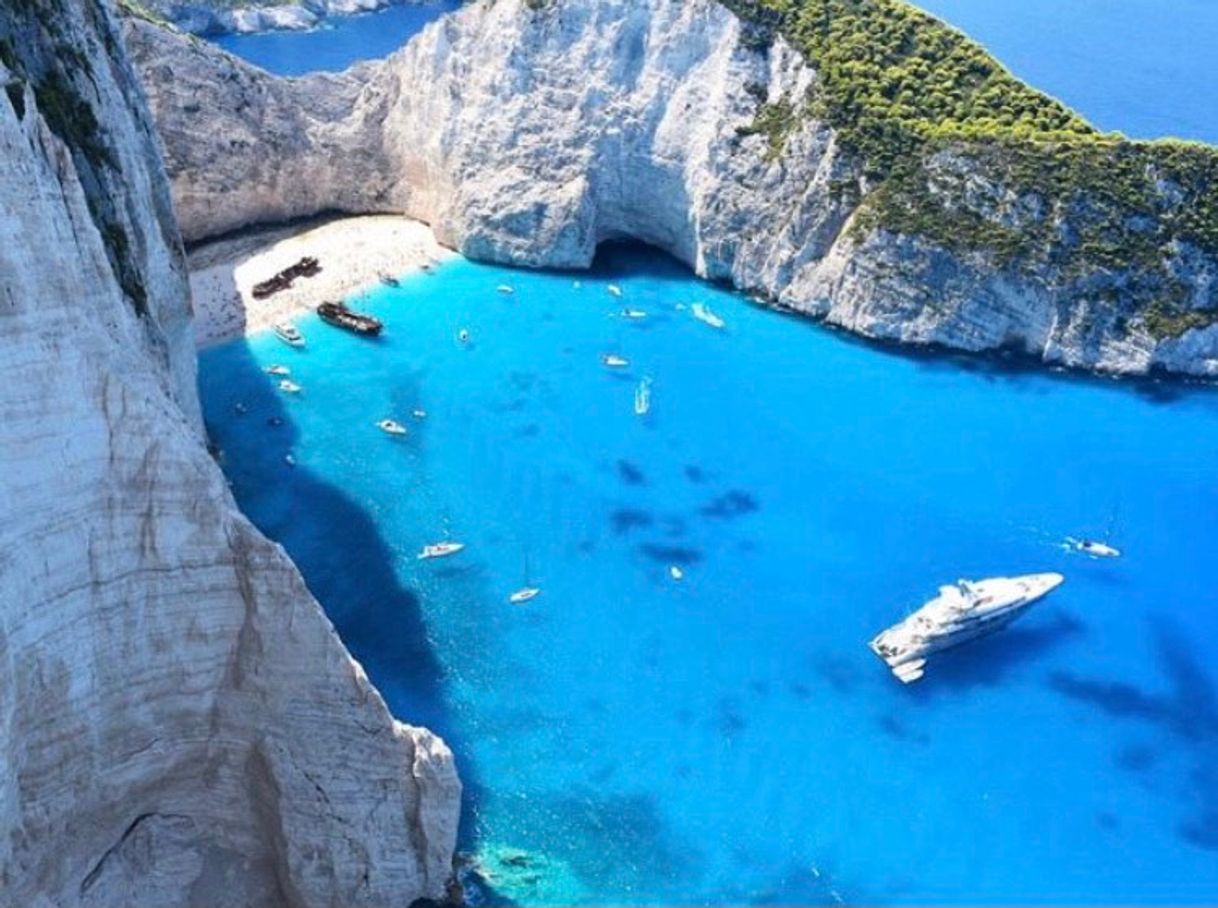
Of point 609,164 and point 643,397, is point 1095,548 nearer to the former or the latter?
point 643,397

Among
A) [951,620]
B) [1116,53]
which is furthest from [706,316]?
[1116,53]

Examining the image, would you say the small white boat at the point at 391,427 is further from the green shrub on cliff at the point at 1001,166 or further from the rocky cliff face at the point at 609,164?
the green shrub on cliff at the point at 1001,166

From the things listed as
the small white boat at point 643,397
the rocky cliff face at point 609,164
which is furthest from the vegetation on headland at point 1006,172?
the small white boat at point 643,397

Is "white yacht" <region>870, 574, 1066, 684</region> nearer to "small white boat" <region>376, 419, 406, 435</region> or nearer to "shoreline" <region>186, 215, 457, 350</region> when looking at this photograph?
"small white boat" <region>376, 419, 406, 435</region>

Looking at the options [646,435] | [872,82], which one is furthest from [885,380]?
[872,82]

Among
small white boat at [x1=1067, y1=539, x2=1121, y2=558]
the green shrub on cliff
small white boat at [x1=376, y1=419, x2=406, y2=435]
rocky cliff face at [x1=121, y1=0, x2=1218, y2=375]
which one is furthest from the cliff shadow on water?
the green shrub on cliff
